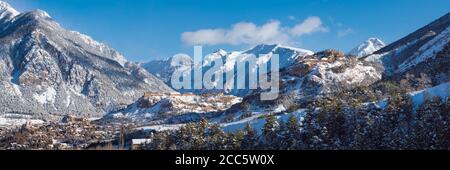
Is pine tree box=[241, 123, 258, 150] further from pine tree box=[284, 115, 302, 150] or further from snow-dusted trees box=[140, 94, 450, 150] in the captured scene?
pine tree box=[284, 115, 302, 150]

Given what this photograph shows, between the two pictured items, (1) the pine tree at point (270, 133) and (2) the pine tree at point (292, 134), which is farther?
(1) the pine tree at point (270, 133)

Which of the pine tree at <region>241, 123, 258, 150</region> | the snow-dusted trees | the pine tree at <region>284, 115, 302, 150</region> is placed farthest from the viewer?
the pine tree at <region>241, 123, 258, 150</region>

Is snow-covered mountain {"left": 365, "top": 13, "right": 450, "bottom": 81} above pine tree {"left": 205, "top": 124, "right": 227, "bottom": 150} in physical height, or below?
above

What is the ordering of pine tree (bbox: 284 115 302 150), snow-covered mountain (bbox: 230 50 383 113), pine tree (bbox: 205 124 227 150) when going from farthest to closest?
snow-covered mountain (bbox: 230 50 383 113), pine tree (bbox: 205 124 227 150), pine tree (bbox: 284 115 302 150)

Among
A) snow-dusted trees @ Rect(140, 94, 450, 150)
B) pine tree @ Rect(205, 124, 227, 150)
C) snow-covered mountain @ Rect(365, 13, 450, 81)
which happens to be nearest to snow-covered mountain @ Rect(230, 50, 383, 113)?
snow-covered mountain @ Rect(365, 13, 450, 81)

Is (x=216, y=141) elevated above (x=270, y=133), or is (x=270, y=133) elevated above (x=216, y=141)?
(x=270, y=133)

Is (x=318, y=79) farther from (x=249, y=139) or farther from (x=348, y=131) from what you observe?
(x=348, y=131)

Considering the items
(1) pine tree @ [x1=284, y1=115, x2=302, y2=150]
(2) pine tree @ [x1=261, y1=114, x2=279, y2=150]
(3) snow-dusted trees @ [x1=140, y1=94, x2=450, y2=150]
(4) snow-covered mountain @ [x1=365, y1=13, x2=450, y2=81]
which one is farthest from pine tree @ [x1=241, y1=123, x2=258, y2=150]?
(4) snow-covered mountain @ [x1=365, y1=13, x2=450, y2=81]

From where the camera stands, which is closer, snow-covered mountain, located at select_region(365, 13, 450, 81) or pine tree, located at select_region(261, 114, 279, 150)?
pine tree, located at select_region(261, 114, 279, 150)

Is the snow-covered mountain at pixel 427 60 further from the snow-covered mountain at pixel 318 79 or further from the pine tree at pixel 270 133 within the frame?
the pine tree at pixel 270 133

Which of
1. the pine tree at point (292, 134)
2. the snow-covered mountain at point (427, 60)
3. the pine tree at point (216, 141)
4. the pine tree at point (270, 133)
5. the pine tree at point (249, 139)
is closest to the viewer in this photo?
the pine tree at point (292, 134)

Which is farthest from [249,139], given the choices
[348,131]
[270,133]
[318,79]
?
[318,79]

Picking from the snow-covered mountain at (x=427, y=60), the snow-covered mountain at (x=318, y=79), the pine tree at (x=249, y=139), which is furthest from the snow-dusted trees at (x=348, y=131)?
the snow-covered mountain at (x=318, y=79)
